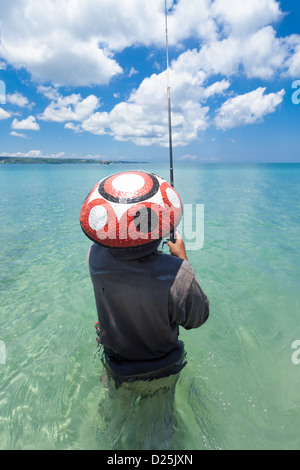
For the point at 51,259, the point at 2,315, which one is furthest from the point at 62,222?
the point at 2,315

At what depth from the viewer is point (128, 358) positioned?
2129mm

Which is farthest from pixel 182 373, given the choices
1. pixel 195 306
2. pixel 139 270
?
pixel 139 270

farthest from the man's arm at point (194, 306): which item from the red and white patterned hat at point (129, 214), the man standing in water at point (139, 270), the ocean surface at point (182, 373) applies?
the ocean surface at point (182, 373)

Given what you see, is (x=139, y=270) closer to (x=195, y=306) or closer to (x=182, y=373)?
(x=195, y=306)

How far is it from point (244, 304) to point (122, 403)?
4057 mm

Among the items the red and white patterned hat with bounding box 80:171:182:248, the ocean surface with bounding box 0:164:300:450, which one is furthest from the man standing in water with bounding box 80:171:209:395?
the ocean surface with bounding box 0:164:300:450

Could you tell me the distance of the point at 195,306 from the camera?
1744mm

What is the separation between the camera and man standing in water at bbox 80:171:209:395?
1541mm

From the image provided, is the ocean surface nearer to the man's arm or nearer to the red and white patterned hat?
the man's arm

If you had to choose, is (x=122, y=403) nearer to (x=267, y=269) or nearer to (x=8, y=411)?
(x=8, y=411)

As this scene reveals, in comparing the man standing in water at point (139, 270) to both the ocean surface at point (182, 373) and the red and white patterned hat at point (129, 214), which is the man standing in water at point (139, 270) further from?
the ocean surface at point (182, 373)

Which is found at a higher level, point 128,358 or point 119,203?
point 119,203

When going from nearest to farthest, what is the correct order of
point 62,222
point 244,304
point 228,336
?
1. point 228,336
2. point 244,304
3. point 62,222

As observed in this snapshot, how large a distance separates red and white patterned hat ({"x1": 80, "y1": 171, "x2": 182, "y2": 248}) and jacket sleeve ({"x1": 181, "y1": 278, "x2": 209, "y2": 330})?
0.48 meters
